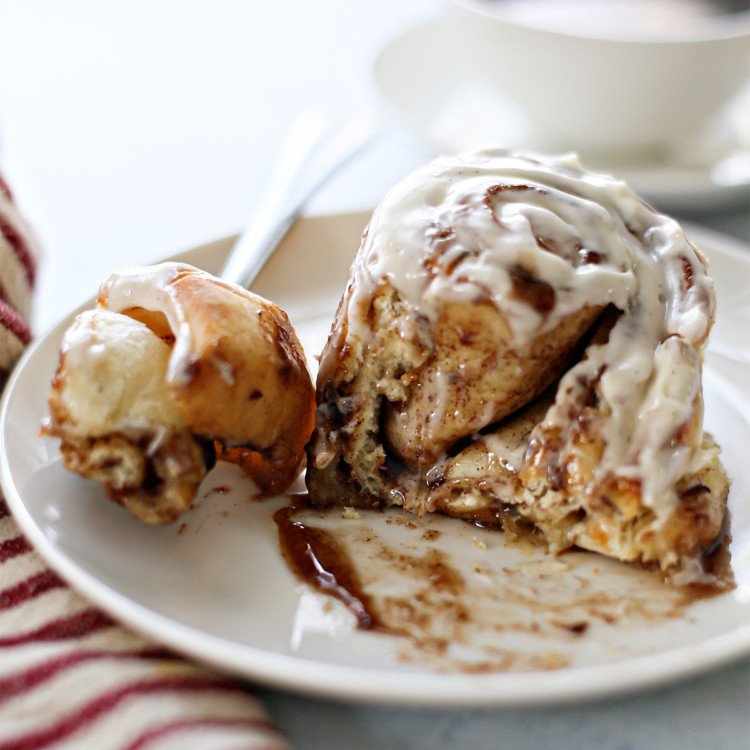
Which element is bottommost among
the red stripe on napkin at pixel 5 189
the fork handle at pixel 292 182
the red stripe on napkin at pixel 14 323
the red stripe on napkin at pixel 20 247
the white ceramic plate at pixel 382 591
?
the white ceramic plate at pixel 382 591

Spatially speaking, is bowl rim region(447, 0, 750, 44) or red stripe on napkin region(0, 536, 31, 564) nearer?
red stripe on napkin region(0, 536, 31, 564)

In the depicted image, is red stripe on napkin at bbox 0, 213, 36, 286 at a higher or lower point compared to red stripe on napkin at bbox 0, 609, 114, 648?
higher

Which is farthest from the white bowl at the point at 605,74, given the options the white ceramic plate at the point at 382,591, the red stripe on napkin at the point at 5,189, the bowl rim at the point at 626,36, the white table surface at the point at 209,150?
the red stripe on napkin at the point at 5,189

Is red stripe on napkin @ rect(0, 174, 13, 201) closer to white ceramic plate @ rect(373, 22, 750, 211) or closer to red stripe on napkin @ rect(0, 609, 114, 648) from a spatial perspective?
red stripe on napkin @ rect(0, 609, 114, 648)

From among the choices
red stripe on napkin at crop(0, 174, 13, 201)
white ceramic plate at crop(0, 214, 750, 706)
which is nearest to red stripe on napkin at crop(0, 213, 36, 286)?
red stripe on napkin at crop(0, 174, 13, 201)

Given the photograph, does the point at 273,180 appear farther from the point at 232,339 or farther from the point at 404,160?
the point at 232,339

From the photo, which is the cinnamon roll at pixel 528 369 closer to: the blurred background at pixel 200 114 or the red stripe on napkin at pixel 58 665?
the red stripe on napkin at pixel 58 665
